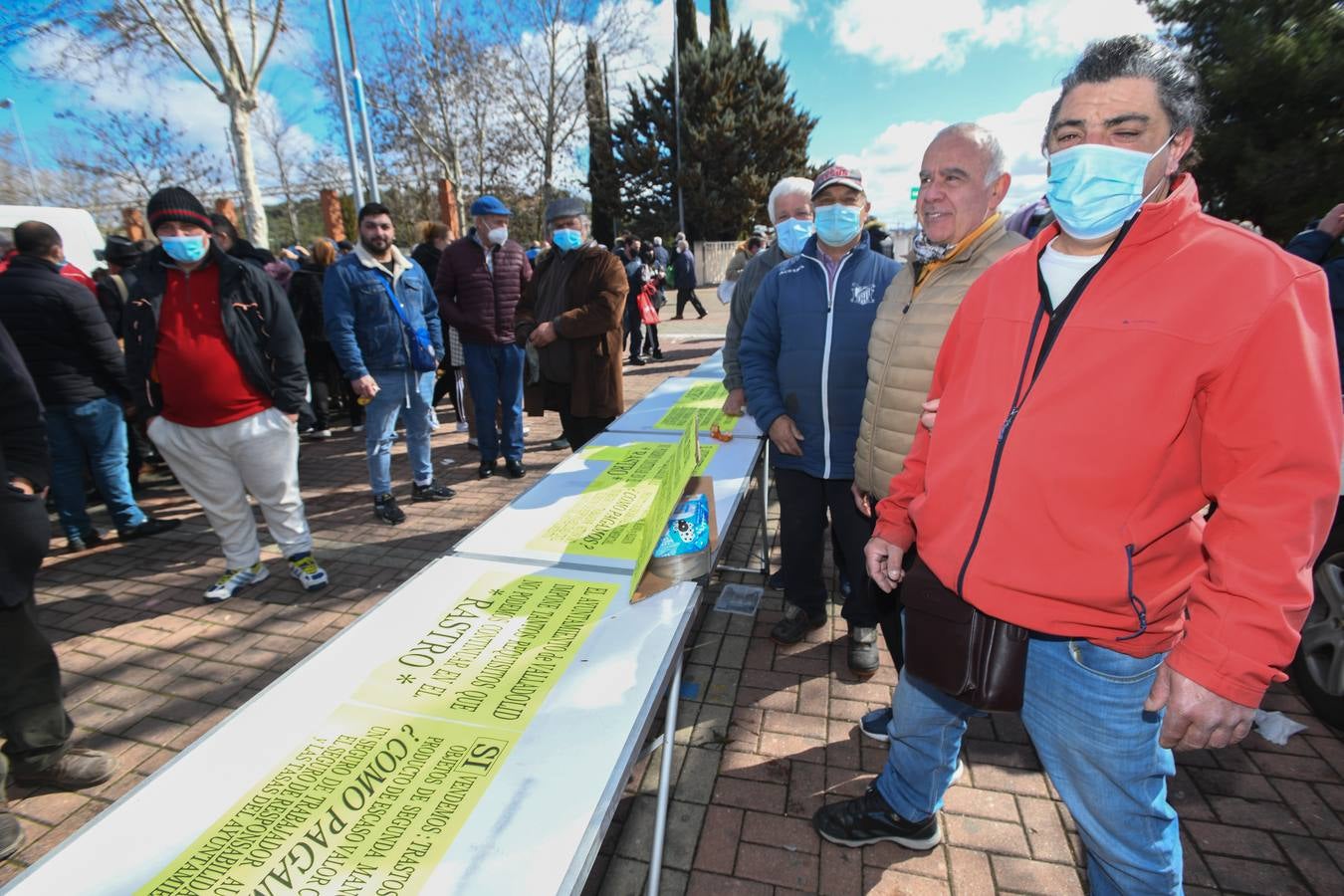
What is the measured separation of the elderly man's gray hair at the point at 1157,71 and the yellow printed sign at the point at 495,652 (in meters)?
1.73

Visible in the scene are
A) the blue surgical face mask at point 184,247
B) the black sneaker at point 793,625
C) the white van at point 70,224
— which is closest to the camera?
the blue surgical face mask at point 184,247

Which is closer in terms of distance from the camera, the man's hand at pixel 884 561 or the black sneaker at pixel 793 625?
the man's hand at pixel 884 561

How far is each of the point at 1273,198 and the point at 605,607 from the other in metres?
10.0

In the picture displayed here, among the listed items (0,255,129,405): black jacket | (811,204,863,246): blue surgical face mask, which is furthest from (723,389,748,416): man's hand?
(0,255,129,405): black jacket

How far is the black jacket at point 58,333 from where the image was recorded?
141 inches

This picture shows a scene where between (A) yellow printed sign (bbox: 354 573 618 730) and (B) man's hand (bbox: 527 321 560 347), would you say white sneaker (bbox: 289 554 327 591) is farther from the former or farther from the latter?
(A) yellow printed sign (bbox: 354 573 618 730)

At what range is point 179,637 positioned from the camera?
10.8 ft

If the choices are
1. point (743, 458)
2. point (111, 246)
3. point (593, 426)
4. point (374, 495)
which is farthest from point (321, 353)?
point (743, 458)

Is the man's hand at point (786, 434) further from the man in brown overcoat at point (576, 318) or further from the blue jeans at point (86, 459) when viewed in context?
the blue jeans at point (86, 459)

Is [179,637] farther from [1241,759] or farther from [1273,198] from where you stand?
[1273,198]

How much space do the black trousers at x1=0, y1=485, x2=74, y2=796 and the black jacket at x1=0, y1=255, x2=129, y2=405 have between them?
6.72 ft

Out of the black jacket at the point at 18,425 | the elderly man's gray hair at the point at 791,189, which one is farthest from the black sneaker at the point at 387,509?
the elderly man's gray hair at the point at 791,189

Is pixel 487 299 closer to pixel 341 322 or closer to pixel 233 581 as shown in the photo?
pixel 341 322

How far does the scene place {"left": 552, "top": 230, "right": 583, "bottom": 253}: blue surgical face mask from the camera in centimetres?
434
